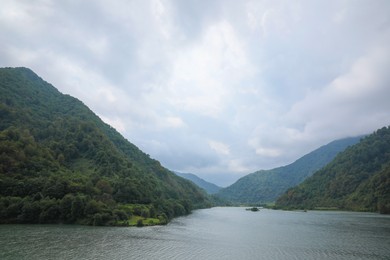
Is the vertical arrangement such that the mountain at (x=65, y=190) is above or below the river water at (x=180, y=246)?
above

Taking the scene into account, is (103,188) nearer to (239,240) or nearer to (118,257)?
(239,240)

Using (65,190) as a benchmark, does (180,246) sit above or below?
below

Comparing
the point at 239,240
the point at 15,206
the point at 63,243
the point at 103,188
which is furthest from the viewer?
the point at 103,188

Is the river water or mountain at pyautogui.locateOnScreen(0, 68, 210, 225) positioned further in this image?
mountain at pyautogui.locateOnScreen(0, 68, 210, 225)

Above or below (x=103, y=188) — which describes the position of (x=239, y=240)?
below

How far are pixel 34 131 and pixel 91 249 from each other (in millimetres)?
156220

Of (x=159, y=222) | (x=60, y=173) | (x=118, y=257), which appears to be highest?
(x=60, y=173)

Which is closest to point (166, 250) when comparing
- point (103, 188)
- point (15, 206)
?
point (15, 206)

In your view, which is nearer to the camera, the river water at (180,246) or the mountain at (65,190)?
the river water at (180,246)

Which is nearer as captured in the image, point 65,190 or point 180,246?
point 180,246

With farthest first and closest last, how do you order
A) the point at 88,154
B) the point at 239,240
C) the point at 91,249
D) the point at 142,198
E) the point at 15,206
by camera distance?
the point at 88,154
the point at 142,198
the point at 15,206
the point at 239,240
the point at 91,249

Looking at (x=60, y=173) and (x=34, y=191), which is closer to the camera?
(x=34, y=191)

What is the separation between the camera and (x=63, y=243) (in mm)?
68438

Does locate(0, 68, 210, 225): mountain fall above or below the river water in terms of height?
above
